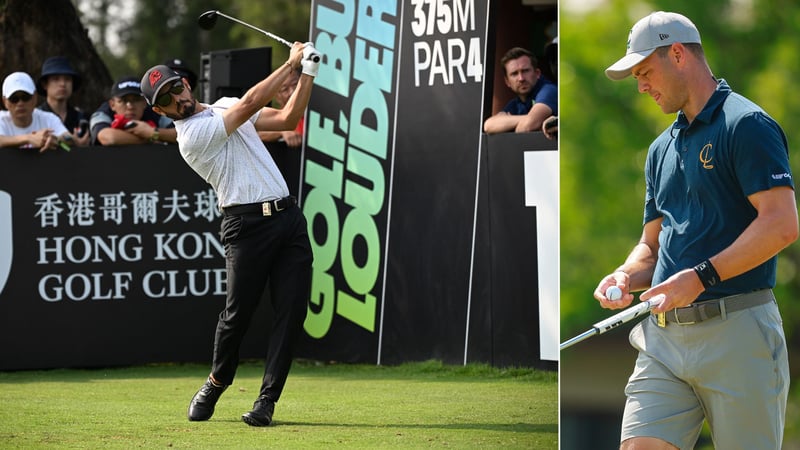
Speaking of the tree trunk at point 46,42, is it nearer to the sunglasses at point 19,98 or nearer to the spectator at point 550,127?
the sunglasses at point 19,98

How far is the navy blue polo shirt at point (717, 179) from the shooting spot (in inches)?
150

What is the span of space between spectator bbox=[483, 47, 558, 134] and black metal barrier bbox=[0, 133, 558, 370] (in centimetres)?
185

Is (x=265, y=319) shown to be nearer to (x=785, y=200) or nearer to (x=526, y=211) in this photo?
(x=526, y=211)

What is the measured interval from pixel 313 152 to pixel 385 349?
5.45 ft

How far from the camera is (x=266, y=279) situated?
714cm

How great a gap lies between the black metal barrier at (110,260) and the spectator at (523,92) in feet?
6.06

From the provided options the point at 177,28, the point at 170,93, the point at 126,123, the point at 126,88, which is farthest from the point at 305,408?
the point at 177,28

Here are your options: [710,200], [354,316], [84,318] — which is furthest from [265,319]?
[710,200]

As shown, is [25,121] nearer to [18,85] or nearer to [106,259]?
[18,85]

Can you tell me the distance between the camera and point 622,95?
6145mm

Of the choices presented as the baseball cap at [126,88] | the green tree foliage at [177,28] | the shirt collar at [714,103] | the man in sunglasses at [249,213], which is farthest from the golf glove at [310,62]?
the green tree foliage at [177,28]

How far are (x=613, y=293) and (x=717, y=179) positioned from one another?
0.47 metres

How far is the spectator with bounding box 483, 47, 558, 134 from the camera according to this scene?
9.05 meters

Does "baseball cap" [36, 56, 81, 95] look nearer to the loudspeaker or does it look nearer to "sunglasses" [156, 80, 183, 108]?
the loudspeaker
